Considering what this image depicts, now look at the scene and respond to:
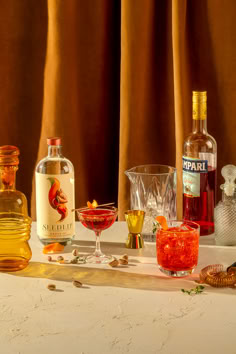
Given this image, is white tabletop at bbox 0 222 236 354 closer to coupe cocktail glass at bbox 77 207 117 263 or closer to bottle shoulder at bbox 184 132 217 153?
coupe cocktail glass at bbox 77 207 117 263

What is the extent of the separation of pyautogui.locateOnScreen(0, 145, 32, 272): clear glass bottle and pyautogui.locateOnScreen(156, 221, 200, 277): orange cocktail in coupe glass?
0.86 feet

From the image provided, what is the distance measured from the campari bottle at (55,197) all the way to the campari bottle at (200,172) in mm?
267

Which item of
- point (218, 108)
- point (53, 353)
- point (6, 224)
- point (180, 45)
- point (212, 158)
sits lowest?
point (53, 353)

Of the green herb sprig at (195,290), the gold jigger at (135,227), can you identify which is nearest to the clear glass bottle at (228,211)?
the gold jigger at (135,227)

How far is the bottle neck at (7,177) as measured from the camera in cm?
127

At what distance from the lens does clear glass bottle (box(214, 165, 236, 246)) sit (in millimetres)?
1355

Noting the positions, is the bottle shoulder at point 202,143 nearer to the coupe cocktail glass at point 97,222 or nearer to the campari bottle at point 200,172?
the campari bottle at point 200,172

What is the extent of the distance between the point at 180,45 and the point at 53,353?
3.60 feet

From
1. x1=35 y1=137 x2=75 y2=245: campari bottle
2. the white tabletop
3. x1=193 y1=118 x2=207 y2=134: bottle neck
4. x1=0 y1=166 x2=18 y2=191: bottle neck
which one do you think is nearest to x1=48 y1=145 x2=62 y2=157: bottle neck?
x1=35 y1=137 x2=75 y2=245: campari bottle

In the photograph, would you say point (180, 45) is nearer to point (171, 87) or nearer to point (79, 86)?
point (171, 87)

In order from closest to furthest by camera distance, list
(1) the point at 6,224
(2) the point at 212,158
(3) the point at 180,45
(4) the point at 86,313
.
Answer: (4) the point at 86,313 → (1) the point at 6,224 → (2) the point at 212,158 → (3) the point at 180,45

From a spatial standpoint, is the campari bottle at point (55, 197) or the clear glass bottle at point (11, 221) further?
the campari bottle at point (55, 197)

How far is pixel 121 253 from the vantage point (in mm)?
1333

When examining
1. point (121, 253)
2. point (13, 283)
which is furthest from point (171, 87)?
point (13, 283)
